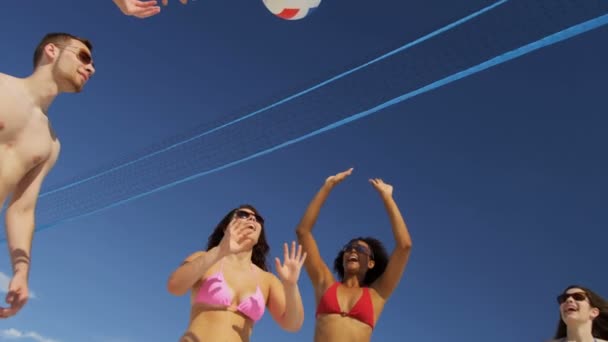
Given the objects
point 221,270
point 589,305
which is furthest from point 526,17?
point 221,270

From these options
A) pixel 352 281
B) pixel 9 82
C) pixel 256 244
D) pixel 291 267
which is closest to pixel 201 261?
pixel 291 267

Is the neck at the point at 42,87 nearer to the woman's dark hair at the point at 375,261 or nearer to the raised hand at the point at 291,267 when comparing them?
the raised hand at the point at 291,267

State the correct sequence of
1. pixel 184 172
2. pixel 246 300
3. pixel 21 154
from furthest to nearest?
pixel 184 172 < pixel 246 300 < pixel 21 154

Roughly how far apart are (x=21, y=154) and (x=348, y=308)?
3468 mm

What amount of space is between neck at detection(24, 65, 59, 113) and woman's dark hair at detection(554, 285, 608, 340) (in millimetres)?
5392

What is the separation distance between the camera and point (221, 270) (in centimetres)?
582

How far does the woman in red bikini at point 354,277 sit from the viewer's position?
669 cm

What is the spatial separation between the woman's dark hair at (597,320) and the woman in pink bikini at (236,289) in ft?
10.4

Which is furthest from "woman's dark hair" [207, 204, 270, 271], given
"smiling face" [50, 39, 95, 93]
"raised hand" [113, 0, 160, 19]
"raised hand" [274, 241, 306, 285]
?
"smiling face" [50, 39, 95, 93]

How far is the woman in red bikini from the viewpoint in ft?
22.0

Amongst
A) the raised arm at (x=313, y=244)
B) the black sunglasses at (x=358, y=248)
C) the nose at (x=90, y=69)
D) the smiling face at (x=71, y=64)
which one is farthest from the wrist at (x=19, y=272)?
the black sunglasses at (x=358, y=248)

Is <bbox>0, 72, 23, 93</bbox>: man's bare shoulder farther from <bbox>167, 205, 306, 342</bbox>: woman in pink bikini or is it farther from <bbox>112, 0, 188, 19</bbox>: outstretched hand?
<bbox>167, 205, 306, 342</bbox>: woman in pink bikini

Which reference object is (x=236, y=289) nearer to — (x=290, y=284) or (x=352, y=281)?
(x=290, y=284)

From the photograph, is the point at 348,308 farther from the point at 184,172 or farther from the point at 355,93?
the point at 184,172
